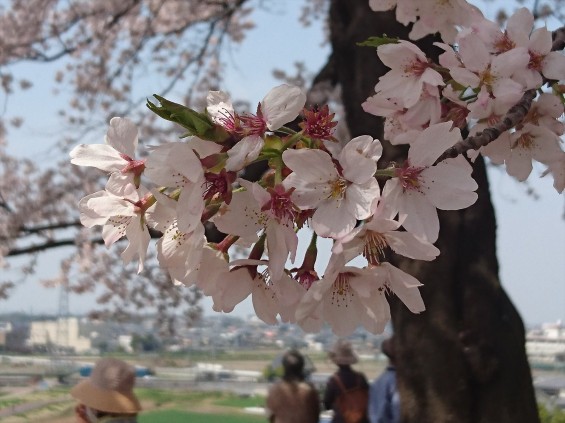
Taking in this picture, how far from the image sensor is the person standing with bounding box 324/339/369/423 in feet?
10.3

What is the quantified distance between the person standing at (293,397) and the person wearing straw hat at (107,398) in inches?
44.4

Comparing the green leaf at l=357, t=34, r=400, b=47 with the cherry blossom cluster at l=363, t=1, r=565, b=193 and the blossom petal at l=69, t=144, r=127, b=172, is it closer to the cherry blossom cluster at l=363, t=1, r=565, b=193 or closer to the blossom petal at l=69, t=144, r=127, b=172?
the cherry blossom cluster at l=363, t=1, r=565, b=193

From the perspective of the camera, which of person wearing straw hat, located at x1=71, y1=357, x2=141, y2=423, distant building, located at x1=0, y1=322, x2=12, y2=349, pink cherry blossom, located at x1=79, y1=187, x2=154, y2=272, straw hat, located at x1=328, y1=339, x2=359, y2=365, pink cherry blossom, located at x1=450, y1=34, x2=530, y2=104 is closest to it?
pink cherry blossom, located at x1=79, y1=187, x2=154, y2=272

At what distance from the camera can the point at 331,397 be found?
10.6ft

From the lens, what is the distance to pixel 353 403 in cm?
315

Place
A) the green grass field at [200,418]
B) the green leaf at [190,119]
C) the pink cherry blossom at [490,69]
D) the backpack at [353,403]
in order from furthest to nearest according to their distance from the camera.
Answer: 1. the green grass field at [200,418]
2. the backpack at [353,403]
3. the pink cherry blossom at [490,69]
4. the green leaf at [190,119]

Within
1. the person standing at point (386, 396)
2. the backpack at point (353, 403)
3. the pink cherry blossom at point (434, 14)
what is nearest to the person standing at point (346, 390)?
the backpack at point (353, 403)

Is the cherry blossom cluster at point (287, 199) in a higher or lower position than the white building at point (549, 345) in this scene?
higher

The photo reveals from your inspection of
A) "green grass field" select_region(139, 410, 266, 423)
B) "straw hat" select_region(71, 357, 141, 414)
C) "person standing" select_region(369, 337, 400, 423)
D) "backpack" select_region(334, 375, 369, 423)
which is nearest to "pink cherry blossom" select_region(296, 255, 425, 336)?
"straw hat" select_region(71, 357, 141, 414)

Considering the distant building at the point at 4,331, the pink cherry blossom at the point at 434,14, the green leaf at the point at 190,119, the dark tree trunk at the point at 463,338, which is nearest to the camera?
the green leaf at the point at 190,119

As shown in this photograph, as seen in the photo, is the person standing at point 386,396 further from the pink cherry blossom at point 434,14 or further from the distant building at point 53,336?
the distant building at point 53,336

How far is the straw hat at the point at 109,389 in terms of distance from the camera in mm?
2131

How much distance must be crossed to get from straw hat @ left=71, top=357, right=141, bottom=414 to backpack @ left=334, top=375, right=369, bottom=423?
119 centimetres

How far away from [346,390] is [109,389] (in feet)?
4.26
